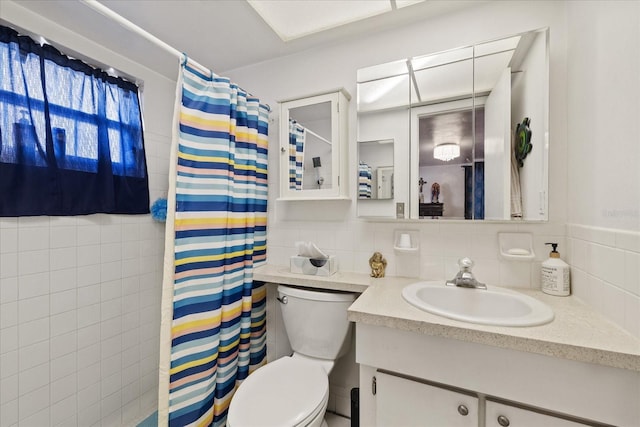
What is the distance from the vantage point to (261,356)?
177 centimetres

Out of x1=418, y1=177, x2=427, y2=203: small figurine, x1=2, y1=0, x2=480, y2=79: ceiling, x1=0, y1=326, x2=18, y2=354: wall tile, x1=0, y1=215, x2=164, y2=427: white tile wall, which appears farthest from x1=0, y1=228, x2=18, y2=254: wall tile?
x1=418, y1=177, x2=427, y2=203: small figurine

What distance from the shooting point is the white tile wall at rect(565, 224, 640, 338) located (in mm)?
762

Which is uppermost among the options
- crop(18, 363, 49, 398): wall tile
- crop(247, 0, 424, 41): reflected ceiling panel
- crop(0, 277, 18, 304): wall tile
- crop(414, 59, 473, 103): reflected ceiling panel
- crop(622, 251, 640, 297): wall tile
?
crop(247, 0, 424, 41): reflected ceiling panel

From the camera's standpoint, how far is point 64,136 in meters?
1.42

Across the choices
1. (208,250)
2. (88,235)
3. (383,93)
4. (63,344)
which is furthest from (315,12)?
(63,344)

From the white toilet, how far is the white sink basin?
367 millimetres

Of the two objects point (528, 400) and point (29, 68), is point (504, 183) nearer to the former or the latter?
point (528, 400)

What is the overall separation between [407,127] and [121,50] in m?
1.76

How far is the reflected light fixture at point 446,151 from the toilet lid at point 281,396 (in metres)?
1.17

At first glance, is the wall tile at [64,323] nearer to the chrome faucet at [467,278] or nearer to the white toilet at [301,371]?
the white toilet at [301,371]

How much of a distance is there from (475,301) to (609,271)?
1.47 ft

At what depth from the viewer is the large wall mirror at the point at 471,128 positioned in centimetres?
118

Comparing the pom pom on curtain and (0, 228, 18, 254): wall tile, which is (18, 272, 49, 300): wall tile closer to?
(0, 228, 18, 254): wall tile

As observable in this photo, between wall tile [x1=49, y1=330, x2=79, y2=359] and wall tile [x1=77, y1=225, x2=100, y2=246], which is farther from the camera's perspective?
wall tile [x1=77, y1=225, x2=100, y2=246]
